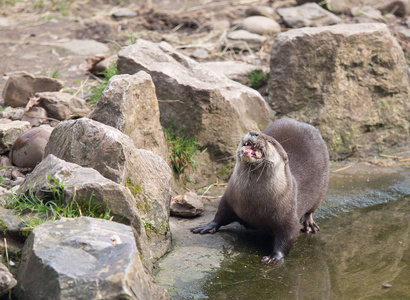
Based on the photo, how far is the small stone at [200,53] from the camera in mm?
6312

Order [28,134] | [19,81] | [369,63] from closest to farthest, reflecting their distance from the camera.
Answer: [28,134]
[19,81]
[369,63]

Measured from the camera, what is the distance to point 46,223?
2570 mm

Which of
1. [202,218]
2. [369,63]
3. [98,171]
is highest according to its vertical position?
[98,171]

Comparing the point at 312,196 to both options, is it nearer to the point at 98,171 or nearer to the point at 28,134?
the point at 98,171

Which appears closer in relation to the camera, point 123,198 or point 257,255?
point 123,198

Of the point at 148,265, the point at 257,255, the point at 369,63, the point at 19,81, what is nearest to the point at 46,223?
the point at 148,265

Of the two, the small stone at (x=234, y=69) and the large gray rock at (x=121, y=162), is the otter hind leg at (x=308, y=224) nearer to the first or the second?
the large gray rock at (x=121, y=162)

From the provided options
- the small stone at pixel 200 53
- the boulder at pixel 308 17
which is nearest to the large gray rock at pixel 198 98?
the small stone at pixel 200 53

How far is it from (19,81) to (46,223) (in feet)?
8.33

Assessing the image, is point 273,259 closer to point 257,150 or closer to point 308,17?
point 257,150

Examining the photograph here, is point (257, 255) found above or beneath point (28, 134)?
beneath

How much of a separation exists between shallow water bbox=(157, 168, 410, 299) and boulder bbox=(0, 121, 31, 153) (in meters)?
1.40

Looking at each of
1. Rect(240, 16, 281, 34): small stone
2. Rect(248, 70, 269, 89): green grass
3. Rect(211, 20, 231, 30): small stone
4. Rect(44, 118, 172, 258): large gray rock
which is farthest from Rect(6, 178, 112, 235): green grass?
Rect(211, 20, 231, 30): small stone

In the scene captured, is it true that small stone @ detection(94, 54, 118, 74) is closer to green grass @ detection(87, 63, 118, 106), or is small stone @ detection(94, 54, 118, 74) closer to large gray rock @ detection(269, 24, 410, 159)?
green grass @ detection(87, 63, 118, 106)
